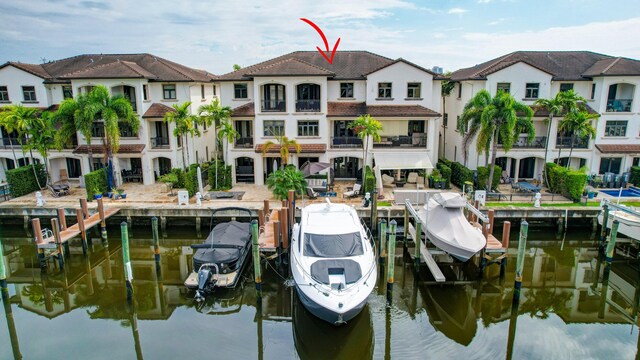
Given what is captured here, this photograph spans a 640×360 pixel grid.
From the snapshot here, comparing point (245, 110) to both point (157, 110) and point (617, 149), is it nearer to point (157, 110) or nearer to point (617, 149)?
point (157, 110)

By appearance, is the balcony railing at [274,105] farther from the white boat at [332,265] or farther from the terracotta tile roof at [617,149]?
the terracotta tile roof at [617,149]

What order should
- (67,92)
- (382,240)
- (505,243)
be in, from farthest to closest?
(67,92), (382,240), (505,243)

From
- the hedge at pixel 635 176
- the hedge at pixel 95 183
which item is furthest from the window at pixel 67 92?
the hedge at pixel 635 176

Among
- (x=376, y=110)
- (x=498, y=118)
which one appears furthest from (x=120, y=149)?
(x=498, y=118)

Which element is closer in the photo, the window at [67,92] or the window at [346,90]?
the window at [346,90]

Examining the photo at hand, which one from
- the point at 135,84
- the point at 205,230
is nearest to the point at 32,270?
the point at 205,230

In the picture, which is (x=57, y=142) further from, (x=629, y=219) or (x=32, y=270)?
(x=629, y=219)

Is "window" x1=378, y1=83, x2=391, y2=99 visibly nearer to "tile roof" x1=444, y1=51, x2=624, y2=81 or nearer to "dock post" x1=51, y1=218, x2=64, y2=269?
"tile roof" x1=444, y1=51, x2=624, y2=81
